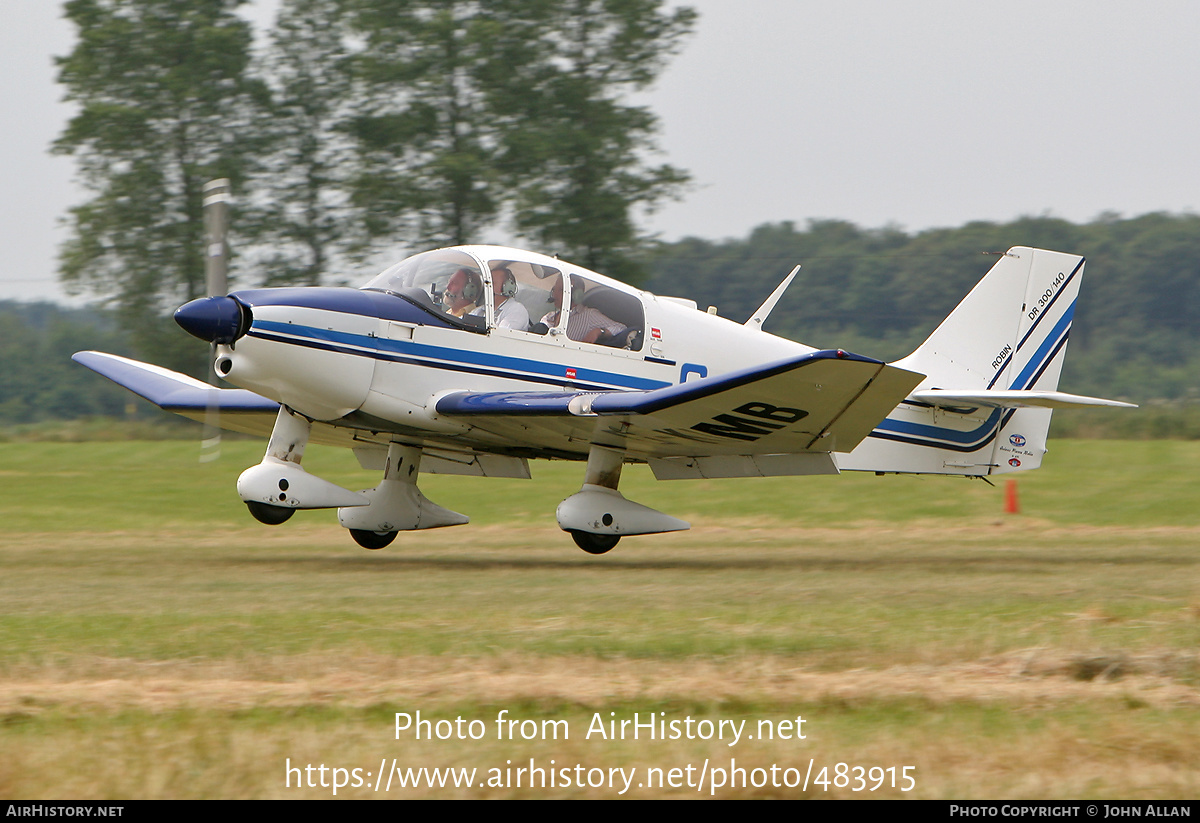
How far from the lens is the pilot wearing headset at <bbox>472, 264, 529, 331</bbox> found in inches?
412

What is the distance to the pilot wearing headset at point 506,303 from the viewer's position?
10.5 metres

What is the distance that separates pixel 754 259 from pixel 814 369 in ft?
161

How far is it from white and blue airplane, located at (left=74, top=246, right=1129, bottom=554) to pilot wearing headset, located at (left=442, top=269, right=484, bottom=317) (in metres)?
0.02

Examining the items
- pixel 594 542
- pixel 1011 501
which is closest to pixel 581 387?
pixel 594 542

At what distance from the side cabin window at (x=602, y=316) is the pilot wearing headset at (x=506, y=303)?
0.33 meters

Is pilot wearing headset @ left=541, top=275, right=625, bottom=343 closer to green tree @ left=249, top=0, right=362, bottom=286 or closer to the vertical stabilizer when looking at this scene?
the vertical stabilizer

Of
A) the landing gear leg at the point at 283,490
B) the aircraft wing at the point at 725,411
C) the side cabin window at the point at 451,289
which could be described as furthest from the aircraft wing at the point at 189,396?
the aircraft wing at the point at 725,411

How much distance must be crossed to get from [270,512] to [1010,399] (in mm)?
6170

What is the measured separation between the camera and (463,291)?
1042 centimetres

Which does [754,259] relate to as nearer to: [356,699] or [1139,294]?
[1139,294]

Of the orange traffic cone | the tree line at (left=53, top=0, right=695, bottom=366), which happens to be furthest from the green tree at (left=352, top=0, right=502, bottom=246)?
the orange traffic cone

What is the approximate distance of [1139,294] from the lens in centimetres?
5491
